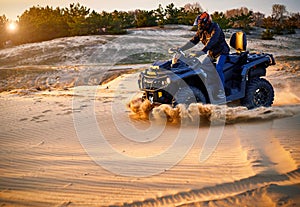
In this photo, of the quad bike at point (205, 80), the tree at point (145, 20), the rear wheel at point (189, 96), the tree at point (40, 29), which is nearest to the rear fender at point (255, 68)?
the quad bike at point (205, 80)

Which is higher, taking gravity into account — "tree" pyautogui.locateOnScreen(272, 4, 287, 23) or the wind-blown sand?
"tree" pyautogui.locateOnScreen(272, 4, 287, 23)

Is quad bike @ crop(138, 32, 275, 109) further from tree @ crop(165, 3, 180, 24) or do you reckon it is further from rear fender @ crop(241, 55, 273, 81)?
tree @ crop(165, 3, 180, 24)

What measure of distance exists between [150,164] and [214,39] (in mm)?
3102

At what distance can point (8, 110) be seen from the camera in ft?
23.8

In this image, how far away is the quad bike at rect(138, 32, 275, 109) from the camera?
5.35 meters

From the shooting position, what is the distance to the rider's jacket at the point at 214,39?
5.74 metres

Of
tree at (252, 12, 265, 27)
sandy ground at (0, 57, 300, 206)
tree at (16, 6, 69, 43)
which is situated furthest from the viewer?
tree at (252, 12, 265, 27)

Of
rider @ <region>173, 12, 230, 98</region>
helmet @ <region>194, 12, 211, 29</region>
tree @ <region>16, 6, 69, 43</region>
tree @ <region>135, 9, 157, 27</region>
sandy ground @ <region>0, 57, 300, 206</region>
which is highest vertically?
tree @ <region>135, 9, 157, 27</region>

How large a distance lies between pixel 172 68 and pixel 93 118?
2015mm

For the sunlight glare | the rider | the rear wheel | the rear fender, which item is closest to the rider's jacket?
the rider

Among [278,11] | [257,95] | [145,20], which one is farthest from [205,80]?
[278,11]

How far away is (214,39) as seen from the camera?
18.9 ft

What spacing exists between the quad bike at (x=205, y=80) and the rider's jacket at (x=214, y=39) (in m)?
0.27

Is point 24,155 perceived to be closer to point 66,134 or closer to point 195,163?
point 66,134
